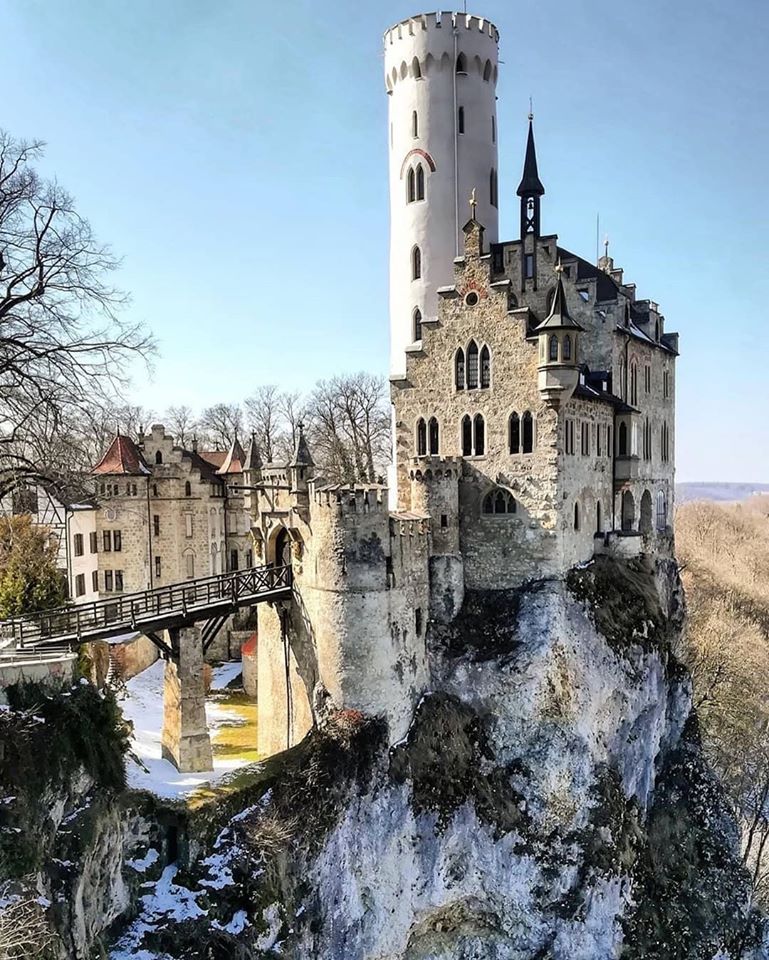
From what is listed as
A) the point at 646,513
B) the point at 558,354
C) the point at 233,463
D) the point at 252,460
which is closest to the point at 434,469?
the point at 558,354

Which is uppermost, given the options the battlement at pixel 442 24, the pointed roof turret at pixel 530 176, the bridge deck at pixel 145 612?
the battlement at pixel 442 24

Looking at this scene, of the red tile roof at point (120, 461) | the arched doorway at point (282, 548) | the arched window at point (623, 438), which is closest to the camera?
the arched doorway at point (282, 548)

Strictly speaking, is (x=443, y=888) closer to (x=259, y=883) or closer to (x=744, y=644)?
(x=259, y=883)

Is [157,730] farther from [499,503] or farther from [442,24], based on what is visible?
[442,24]

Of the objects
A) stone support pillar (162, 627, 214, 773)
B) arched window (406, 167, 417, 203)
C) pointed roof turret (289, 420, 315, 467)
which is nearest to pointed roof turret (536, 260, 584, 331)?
pointed roof turret (289, 420, 315, 467)

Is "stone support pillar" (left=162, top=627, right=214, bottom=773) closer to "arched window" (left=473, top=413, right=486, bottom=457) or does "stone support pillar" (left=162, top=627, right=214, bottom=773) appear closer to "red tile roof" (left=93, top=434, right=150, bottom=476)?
"arched window" (left=473, top=413, right=486, bottom=457)

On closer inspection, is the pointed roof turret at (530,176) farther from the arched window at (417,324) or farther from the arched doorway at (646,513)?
the arched doorway at (646,513)

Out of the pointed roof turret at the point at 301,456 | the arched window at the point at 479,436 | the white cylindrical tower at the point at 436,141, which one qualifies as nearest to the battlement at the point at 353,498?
the pointed roof turret at the point at 301,456
